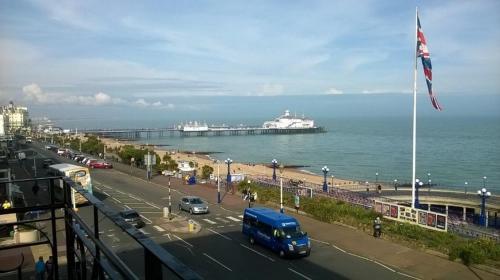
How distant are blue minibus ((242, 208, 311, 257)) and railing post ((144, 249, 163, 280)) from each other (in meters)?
17.5

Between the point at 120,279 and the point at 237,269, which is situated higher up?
the point at 120,279

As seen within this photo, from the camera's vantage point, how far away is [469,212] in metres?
38.5

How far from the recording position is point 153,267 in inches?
80.0

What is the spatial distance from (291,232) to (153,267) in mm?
18061


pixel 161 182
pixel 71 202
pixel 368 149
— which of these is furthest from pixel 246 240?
pixel 368 149

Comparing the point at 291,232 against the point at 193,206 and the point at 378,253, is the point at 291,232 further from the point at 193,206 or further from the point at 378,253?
the point at 193,206

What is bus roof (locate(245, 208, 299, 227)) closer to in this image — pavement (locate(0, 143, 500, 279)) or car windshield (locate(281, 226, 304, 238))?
car windshield (locate(281, 226, 304, 238))

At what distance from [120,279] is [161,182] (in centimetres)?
4309

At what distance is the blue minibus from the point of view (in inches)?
756

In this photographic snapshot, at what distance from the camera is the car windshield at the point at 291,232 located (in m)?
19.4

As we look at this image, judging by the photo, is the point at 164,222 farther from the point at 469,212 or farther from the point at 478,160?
the point at 478,160

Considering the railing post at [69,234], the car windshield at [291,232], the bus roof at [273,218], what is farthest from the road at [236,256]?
the railing post at [69,234]

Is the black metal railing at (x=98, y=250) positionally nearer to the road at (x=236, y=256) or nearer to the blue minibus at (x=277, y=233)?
the road at (x=236, y=256)

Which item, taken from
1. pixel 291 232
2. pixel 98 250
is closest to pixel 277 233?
pixel 291 232
